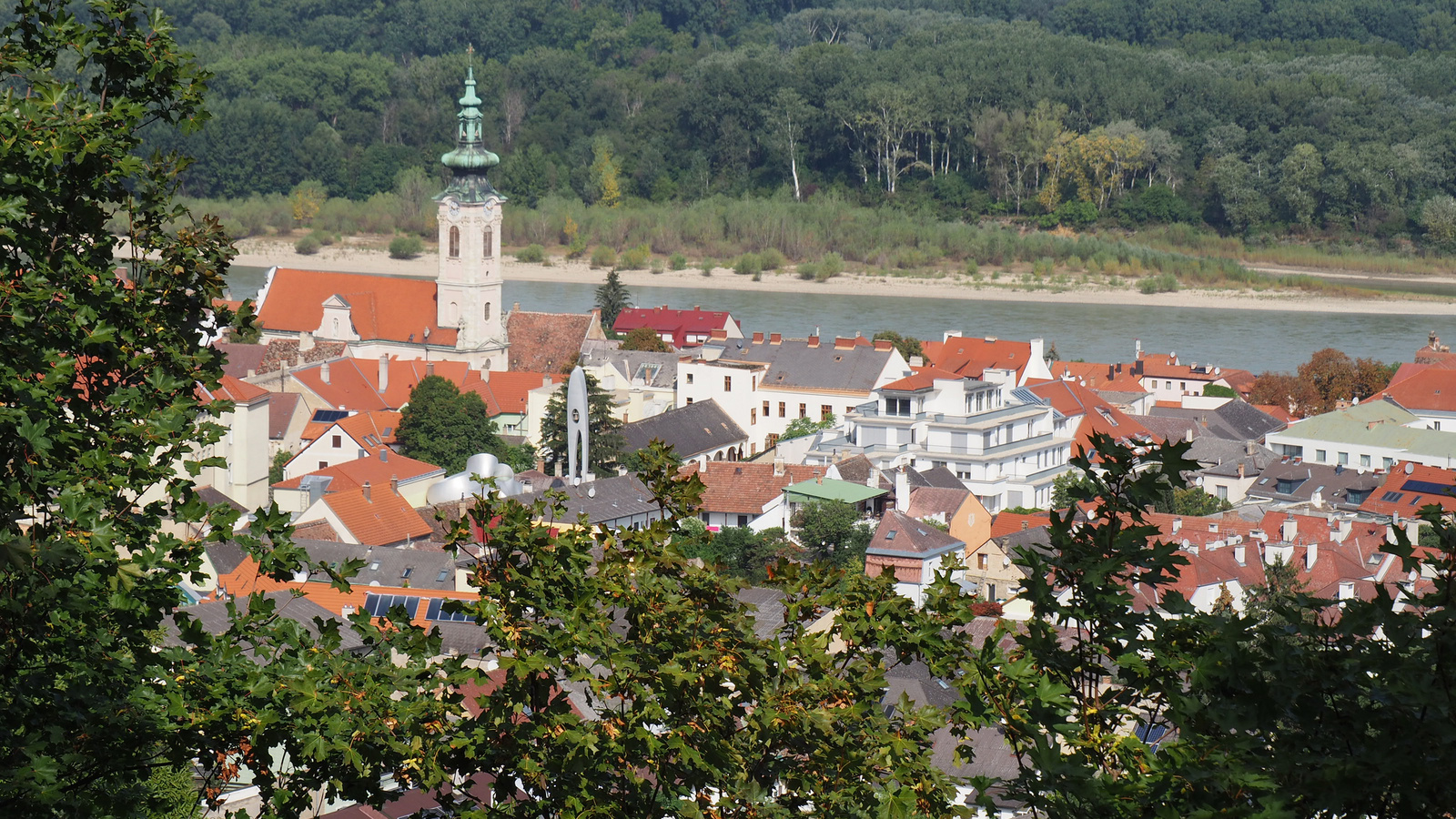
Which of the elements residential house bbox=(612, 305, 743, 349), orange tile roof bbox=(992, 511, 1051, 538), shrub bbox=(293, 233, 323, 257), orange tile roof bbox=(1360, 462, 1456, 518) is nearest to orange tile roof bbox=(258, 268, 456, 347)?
residential house bbox=(612, 305, 743, 349)

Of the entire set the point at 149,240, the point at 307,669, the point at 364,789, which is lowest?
the point at 364,789

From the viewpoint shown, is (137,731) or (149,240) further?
(149,240)

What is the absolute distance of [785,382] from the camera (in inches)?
1134

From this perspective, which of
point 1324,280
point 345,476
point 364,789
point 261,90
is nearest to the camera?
point 364,789

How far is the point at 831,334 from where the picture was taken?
135 feet

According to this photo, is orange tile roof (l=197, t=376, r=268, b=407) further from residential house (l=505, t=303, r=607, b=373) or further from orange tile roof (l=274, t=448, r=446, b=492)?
residential house (l=505, t=303, r=607, b=373)

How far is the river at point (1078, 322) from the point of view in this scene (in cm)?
4116

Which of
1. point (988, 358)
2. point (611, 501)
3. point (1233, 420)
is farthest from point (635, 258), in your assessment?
point (611, 501)

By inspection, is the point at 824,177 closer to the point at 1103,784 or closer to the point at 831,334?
the point at 831,334

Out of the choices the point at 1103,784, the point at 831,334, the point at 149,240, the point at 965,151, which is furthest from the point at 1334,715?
the point at 965,151

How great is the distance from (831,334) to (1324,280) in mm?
22160

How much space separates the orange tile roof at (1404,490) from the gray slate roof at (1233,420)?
4.28m

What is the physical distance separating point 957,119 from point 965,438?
46063mm

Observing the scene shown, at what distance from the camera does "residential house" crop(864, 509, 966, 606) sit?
17281 mm
